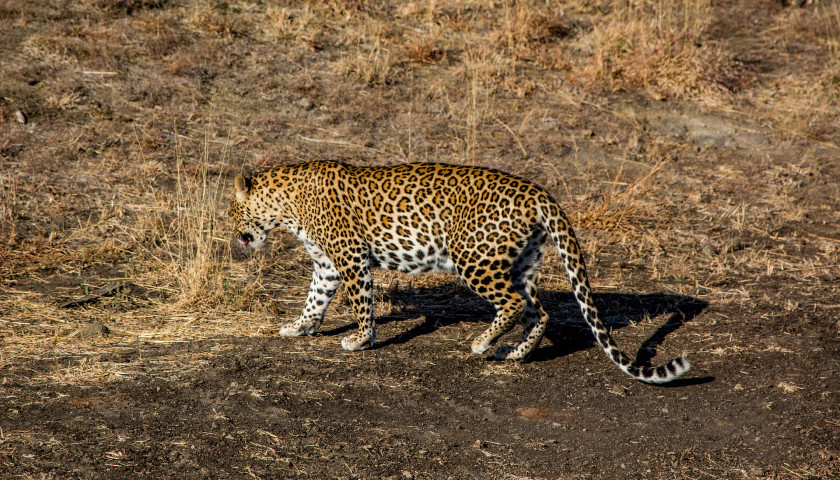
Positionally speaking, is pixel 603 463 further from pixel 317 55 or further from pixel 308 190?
pixel 317 55

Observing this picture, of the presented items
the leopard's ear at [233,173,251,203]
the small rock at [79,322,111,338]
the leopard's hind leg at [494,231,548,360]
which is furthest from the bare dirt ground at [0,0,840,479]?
the leopard's ear at [233,173,251,203]

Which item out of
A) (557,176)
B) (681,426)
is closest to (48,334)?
(681,426)

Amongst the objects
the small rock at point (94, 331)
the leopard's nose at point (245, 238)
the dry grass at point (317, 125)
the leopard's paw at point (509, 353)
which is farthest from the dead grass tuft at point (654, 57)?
the small rock at point (94, 331)

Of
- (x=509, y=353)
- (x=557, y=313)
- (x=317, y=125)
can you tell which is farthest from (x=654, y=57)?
(x=509, y=353)

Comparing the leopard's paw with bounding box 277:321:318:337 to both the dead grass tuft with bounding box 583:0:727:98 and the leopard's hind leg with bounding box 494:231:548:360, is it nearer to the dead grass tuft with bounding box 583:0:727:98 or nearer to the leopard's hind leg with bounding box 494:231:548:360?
the leopard's hind leg with bounding box 494:231:548:360

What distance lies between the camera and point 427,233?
22.9ft

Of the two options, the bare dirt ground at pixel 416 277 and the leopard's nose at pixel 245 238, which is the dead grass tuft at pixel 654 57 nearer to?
the bare dirt ground at pixel 416 277

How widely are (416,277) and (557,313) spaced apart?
1.69 metres

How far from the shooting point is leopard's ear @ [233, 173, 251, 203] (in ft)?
24.9

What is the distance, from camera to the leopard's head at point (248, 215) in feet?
25.0

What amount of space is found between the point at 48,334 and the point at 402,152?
5.80 metres

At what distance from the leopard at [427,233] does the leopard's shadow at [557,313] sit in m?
0.45

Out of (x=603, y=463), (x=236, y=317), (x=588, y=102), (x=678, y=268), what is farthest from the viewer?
(x=588, y=102)

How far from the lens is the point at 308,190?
7.40 meters
